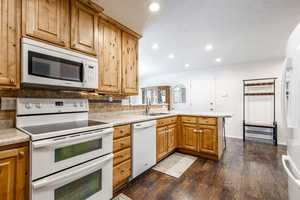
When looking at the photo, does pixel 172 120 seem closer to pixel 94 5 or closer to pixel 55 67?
pixel 55 67

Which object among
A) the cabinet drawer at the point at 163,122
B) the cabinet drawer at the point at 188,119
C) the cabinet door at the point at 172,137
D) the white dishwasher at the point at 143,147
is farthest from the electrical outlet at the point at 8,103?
the cabinet drawer at the point at 188,119

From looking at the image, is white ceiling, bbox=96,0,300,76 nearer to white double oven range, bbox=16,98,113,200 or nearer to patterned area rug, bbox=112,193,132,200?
white double oven range, bbox=16,98,113,200

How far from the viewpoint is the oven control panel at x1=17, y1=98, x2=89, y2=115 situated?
4.60 feet

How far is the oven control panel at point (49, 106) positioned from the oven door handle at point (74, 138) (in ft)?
1.97

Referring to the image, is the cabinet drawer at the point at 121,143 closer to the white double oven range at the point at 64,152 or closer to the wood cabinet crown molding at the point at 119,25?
the white double oven range at the point at 64,152

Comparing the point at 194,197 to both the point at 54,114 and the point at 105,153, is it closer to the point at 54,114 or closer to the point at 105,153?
the point at 105,153

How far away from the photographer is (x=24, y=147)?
3.42 ft

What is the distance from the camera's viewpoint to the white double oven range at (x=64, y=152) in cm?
108

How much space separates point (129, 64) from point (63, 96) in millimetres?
1227

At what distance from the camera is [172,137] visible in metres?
2.95

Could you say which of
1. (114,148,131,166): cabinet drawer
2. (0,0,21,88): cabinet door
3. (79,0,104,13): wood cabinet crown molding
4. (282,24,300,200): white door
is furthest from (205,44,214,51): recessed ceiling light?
(0,0,21,88): cabinet door

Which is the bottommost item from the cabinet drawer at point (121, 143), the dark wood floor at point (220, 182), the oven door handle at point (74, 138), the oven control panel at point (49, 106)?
the dark wood floor at point (220, 182)

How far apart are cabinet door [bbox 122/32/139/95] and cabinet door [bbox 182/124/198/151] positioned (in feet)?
4.73

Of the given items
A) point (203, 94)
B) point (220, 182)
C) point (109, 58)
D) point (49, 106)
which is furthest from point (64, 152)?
point (203, 94)
